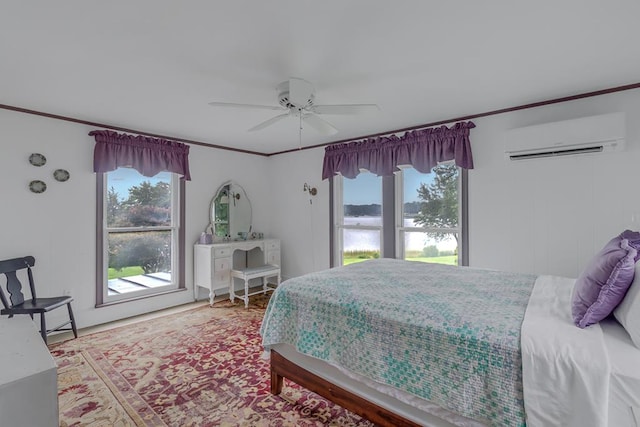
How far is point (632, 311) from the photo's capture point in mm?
1317

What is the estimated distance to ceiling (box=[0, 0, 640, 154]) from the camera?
162cm

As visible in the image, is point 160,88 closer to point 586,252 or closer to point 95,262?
point 95,262

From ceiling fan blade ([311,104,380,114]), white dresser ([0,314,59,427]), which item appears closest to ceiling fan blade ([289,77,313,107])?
ceiling fan blade ([311,104,380,114])

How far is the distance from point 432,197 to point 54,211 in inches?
166

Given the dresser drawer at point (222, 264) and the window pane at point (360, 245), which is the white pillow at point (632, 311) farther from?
the dresser drawer at point (222, 264)

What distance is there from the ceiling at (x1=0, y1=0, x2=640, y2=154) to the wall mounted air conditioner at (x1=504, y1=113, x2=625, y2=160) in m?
0.28

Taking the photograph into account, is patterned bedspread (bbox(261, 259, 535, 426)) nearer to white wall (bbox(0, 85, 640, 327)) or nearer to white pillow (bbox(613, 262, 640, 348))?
white pillow (bbox(613, 262, 640, 348))

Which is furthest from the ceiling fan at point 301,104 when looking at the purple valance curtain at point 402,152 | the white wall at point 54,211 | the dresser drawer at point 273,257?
the dresser drawer at point 273,257

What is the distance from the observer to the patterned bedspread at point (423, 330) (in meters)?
1.36

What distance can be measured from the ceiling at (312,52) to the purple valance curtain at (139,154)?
0.49m

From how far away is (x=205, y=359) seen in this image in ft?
9.21

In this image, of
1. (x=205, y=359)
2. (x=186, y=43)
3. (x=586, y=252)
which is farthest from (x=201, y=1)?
(x=586, y=252)

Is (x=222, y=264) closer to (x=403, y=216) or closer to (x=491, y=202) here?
(x=403, y=216)

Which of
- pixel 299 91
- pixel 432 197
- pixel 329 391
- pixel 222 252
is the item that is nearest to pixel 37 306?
pixel 222 252
